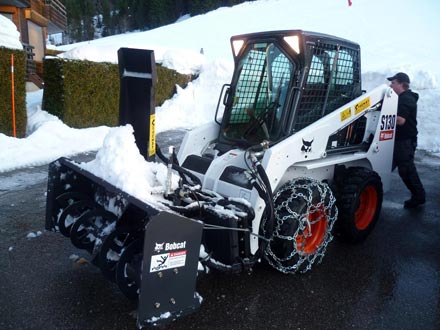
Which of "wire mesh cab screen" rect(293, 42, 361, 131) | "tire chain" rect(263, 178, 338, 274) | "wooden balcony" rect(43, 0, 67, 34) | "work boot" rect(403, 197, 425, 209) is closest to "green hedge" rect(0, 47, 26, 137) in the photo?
"wire mesh cab screen" rect(293, 42, 361, 131)

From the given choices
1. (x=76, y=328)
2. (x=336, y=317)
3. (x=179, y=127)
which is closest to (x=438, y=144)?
(x=179, y=127)

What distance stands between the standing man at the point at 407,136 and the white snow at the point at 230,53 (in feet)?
12.0

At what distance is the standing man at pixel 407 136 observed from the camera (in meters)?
5.26

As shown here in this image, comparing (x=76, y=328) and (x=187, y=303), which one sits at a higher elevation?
(x=187, y=303)

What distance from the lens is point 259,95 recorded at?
4.12m

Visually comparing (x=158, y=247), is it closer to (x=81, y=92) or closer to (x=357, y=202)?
(x=357, y=202)

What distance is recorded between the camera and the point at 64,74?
9.02m

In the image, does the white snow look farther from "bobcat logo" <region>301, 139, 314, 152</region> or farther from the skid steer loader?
"bobcat logo" <region>301, 139, 314, 152</region>

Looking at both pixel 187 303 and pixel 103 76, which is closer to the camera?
pixel 187 303

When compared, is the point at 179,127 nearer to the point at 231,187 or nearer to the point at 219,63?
the point at 219,63

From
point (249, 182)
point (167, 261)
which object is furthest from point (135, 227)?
point (249, 182)

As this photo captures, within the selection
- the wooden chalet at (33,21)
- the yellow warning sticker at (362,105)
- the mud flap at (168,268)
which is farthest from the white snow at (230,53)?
the yellow warning sticker at (362,105)

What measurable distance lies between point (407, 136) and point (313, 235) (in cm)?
240

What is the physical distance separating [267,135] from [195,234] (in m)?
1.55
